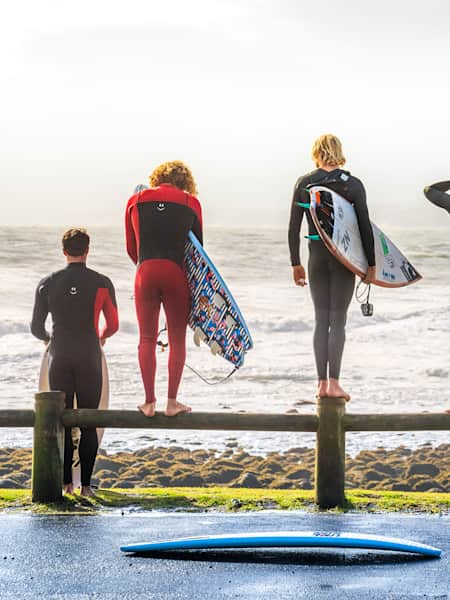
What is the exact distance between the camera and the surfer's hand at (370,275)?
8.45 meters

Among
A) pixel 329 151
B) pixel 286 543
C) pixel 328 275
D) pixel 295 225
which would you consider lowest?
pixel 286 543

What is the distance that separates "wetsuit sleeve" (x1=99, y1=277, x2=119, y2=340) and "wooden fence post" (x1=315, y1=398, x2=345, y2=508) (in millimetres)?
1641

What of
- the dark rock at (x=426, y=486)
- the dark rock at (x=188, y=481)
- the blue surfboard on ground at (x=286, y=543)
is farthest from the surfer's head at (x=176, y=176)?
the dark rock at (x=426, y=486)

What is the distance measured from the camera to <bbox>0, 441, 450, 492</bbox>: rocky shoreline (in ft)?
49.2

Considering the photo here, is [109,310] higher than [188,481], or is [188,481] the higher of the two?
[109,310]

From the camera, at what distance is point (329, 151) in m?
8.30

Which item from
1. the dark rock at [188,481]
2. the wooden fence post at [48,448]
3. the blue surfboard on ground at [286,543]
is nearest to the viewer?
the blue surfboard on ground at [286,543]

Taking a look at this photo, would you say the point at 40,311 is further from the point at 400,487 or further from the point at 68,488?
the point at 400,487

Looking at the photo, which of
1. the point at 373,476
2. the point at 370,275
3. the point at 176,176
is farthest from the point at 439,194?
the point at 373,476

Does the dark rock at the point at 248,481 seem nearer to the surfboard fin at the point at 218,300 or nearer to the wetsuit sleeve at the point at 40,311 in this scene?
the wetsuit sleeve at the point at 40,311

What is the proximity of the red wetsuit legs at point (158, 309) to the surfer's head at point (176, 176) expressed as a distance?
1.92 feet

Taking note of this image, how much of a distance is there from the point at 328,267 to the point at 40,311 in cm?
216

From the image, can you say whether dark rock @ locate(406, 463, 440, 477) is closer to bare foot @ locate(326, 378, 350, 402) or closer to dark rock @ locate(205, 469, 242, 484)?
dark rock @ locate(205, 469, 242, 484)

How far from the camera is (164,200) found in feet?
27.1
